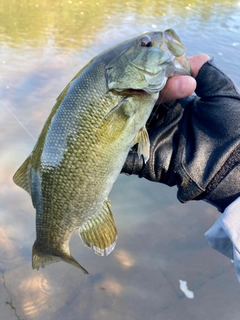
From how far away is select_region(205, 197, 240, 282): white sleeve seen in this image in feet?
5.65

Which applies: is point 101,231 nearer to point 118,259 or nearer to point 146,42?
point 146,42

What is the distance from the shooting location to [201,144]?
6.64 ft

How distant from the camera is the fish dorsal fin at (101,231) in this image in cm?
182

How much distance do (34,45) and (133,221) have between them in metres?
5.20

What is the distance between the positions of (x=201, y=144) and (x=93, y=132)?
772 millimetres

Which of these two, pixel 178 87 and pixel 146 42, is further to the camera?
pixel 178 87

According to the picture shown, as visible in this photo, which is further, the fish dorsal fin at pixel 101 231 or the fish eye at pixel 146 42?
the fish dorsal fin at pixel 101 231

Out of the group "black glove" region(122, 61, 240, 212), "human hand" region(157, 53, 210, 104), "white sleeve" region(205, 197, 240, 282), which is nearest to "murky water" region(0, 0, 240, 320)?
"white sleeve" region(205, 197, 240, 282)

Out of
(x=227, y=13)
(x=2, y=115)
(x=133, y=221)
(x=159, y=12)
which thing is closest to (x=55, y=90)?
(x=2, y=115)

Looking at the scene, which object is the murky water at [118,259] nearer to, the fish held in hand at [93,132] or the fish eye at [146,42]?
the fish held in hand at [93,132]

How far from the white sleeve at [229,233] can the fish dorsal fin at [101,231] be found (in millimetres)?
607

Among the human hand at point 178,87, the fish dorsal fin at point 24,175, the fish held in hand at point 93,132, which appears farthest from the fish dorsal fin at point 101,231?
the human hand at point 178,87

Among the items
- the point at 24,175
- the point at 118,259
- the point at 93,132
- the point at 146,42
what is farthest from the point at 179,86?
the point at 118,259

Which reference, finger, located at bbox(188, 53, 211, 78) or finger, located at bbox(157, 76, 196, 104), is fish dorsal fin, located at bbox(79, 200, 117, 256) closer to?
finger, located at bbox(157, 76, 196, 104)
